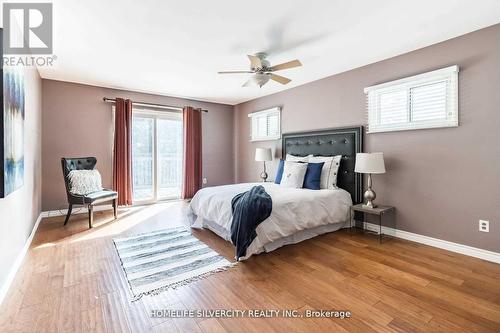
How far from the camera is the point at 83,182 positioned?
12.8ft

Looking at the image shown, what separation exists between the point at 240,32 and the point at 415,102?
239cm

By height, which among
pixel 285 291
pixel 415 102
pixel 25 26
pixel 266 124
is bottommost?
pixel 285 291

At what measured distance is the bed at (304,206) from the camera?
282 centimetres

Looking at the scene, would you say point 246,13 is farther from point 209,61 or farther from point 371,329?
point 371,329

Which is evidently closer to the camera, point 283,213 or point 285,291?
point 285,291

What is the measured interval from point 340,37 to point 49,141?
497 cm

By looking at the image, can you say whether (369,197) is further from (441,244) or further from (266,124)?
(266,124)

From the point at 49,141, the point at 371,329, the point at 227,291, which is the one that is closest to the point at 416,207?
the point at 371,329

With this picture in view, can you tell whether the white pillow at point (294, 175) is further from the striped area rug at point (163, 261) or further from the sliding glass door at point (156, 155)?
the sliding glass door at point (156, 155)

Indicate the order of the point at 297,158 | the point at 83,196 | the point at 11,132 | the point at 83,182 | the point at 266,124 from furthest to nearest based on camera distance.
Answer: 1. the point at 266,124
2. the point at 297,158
3. the point at 83,182
4. the point at 83,196
5. the point at 11,132

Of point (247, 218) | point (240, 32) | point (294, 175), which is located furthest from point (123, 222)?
point (240, 32)

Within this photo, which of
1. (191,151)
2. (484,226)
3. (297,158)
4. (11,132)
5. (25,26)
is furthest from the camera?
(191,151)

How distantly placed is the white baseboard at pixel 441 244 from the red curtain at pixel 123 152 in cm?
447

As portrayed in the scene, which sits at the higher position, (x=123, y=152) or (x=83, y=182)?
(x=123, y=152)
